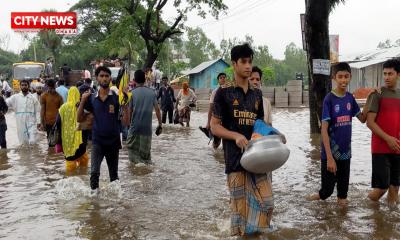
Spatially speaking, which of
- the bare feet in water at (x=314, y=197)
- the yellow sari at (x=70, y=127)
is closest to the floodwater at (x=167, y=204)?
the bare feet in water at (x=314, y=197)

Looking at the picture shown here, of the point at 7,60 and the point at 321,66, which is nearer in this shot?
the point at 321,66

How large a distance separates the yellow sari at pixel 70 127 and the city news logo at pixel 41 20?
30032 mm

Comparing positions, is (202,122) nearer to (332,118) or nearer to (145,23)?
(145,23)

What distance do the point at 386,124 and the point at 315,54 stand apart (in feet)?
19.8

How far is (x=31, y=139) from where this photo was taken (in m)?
12.1

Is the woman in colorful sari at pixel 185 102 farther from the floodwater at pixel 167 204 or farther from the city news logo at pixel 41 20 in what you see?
the city news logo at pixel 41 20

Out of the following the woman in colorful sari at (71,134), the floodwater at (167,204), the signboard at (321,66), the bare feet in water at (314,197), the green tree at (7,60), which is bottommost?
the floodwater at (167,204)

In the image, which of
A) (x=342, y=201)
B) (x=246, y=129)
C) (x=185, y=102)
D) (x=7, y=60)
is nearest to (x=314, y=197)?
(x=342, y=201)

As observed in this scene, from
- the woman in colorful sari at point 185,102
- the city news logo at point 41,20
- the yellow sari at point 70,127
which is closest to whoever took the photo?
the yellow sari at point 70,127

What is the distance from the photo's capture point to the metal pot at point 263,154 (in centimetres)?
396

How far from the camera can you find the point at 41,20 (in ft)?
122

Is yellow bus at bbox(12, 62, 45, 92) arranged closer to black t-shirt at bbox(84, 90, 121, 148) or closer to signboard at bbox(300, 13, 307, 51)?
signboard at bbox(300, 13, 307, 51)

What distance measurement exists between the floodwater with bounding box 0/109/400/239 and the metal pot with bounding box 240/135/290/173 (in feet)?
3.12

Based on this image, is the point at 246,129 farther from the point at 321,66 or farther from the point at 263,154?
the point at 321,66
